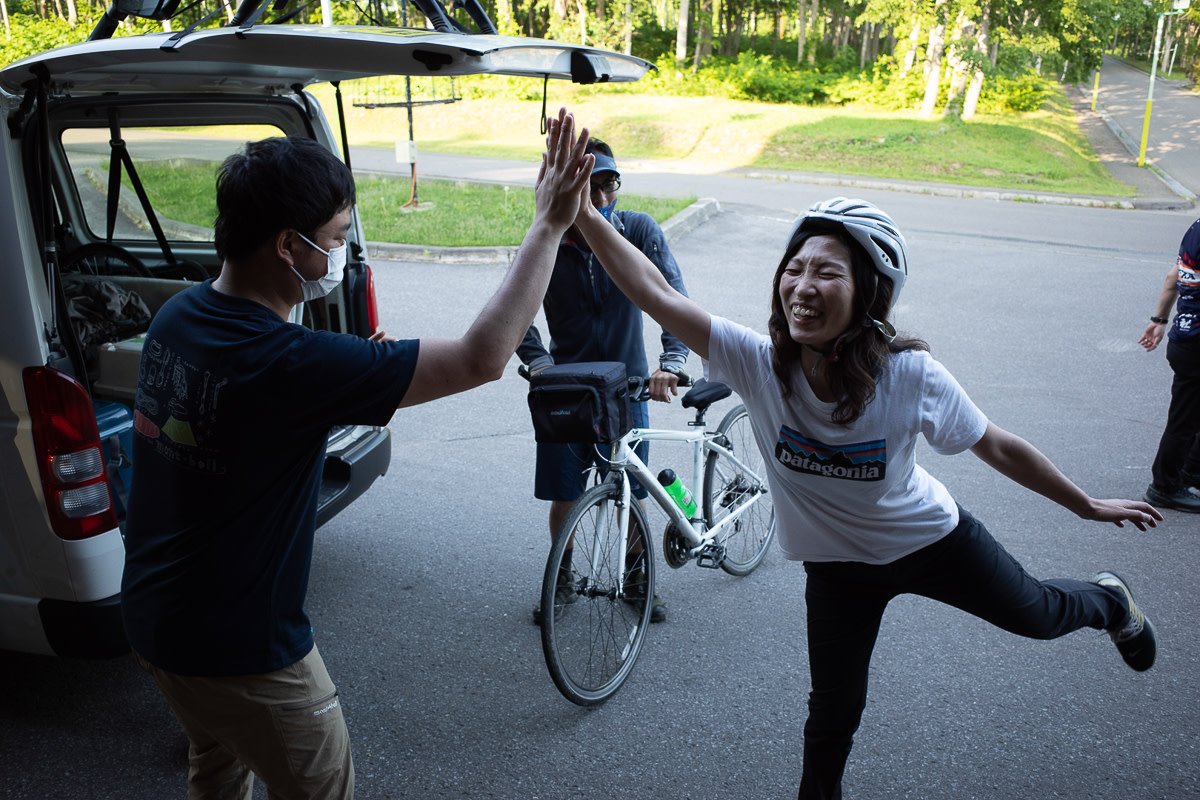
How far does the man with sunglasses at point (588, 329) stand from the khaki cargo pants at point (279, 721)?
1.81 metres

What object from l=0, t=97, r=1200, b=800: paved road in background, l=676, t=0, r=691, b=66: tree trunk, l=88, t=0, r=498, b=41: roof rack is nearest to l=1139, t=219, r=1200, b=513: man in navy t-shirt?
l=0, t=97, r=1200, b=800: paved road in background

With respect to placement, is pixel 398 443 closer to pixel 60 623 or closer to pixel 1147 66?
pixel 60 623

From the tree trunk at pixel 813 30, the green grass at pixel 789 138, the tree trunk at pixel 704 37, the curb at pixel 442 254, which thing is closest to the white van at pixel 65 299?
the curb at pixel 442 254

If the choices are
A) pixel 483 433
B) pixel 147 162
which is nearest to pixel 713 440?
pixel 483 433

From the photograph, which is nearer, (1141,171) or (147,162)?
(147,162)

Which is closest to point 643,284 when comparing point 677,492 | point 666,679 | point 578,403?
point 578,403

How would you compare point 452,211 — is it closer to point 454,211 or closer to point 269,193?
point 454,211

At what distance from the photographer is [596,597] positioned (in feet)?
11.3

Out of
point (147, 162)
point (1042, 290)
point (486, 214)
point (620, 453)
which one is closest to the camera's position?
point (620, 453)

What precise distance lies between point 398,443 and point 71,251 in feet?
6.83

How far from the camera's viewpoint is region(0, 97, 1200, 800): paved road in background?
2.94 m

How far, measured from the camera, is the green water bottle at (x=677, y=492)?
357 cm

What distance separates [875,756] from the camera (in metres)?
3.04

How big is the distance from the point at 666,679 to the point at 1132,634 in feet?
5.23
